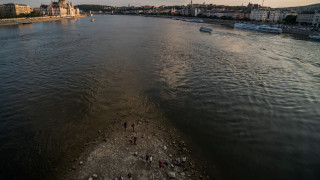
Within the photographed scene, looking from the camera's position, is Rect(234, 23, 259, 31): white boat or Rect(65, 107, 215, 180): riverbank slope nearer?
Rect(65, 107, 215, 180): riverbank slope

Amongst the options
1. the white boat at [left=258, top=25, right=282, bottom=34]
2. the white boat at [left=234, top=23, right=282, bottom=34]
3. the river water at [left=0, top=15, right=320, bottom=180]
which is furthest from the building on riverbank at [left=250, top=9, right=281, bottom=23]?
the river water at [left=0, top=15, right=320, bottom=180]

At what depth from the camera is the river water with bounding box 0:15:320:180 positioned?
32.0 ft

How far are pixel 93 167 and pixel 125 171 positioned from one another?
1667 mm

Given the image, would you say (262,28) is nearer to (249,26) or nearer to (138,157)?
(249,26)

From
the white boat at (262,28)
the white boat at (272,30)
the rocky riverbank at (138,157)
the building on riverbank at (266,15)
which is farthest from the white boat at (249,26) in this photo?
the rocky riverbank at (138,157)

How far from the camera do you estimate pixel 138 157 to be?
30.4 ft

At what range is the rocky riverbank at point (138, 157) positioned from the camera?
27.5 ft

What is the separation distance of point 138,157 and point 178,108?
249 inches

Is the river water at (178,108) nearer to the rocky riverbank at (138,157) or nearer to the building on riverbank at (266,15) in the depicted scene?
the rocky riverbank at (138,157)

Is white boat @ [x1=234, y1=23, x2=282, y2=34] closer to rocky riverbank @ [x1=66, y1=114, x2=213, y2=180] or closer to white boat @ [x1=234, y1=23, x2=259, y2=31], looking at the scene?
white boat @ [x1=234, y1=23, x2=259, y2=31]

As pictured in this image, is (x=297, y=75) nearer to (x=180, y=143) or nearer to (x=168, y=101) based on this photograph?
(x=168, y=101)

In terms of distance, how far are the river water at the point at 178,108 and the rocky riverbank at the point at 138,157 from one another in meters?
0.95

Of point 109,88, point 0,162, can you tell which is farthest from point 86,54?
point 0,162

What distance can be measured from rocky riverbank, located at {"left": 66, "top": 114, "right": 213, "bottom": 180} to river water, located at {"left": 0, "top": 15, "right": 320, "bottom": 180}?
947 millimetres
